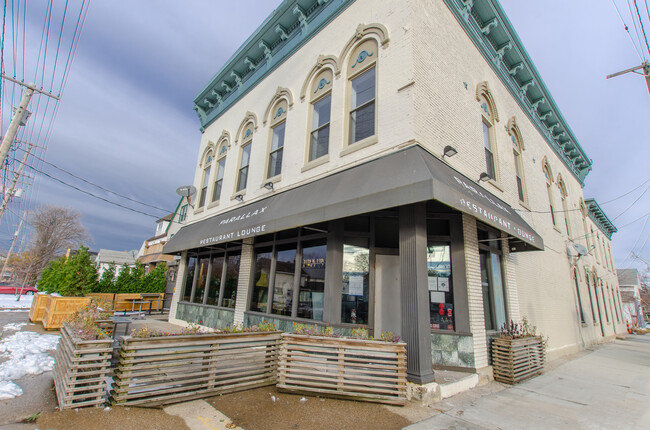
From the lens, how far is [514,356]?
20.9 feet

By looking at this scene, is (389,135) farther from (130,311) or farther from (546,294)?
(130,311)

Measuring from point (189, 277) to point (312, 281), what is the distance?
8534mm

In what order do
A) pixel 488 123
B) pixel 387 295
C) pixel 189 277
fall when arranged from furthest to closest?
1. pixel 189 277
2. pixel 488 123
3. pixel 387 295

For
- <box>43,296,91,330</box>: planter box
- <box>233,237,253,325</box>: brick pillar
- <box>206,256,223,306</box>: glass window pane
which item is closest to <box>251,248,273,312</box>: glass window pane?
<box>233,237,253,325</box>: brick pillar

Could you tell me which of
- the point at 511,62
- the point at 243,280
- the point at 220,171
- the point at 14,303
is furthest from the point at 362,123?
the point at 14,303

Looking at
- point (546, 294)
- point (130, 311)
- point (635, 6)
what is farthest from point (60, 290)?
point (635, 6)

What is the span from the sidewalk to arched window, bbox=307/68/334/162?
20.5 feet

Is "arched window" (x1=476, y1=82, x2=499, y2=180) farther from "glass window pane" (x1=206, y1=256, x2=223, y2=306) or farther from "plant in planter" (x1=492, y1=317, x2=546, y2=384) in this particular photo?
"glass window pane" (x1=206, y1=256, x2=223, y2=306)

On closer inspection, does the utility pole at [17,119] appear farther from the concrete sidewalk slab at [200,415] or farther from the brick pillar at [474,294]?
the brick pillar at [474,294]

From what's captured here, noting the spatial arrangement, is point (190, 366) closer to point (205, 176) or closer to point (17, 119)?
point (205, 176)

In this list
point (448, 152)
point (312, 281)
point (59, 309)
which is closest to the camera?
point (448, 152)

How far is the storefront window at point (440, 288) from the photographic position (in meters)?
6.48

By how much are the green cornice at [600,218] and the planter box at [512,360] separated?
18.0m

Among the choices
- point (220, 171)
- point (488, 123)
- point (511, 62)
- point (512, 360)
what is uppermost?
point (511, 62)
